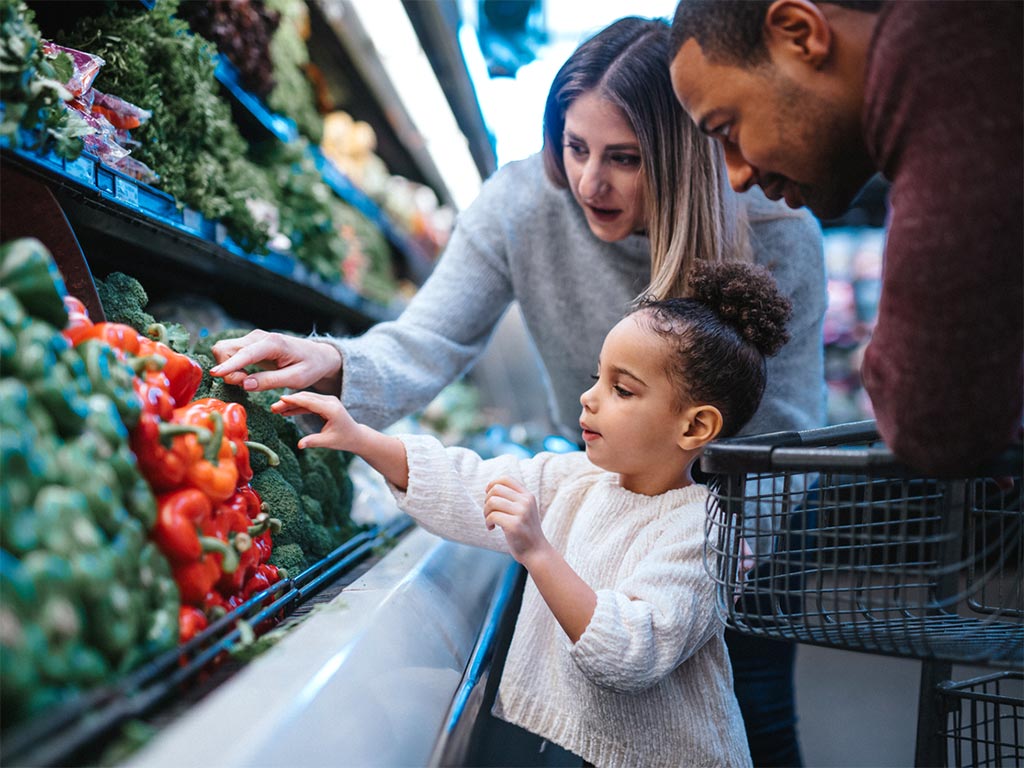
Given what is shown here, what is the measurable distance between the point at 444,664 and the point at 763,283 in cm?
89

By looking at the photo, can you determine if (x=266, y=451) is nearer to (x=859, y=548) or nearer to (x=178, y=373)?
(x=178, y=373)

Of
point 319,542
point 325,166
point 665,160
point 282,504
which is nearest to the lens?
point 282,504

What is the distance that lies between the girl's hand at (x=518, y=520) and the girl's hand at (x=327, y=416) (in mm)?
345

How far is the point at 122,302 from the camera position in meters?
1.48

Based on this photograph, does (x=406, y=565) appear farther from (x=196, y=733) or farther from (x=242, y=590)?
(x=196, y=733)

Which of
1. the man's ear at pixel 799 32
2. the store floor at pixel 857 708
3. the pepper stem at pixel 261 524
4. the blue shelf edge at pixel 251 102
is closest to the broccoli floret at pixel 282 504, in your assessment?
the pepper stem at pixel 261 524

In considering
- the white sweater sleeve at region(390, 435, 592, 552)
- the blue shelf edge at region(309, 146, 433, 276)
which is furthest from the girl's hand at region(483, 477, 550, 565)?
the blue shelf edge at region(309, 146, 433, 276)

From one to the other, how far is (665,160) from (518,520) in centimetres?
87

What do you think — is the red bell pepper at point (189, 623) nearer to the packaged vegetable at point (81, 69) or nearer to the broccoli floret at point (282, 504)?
the broccoli floret at point (282, 504)

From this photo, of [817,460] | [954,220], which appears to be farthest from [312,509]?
[954,220]

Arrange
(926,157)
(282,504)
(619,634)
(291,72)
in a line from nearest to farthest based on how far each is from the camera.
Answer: (926,157) → (619,634) → (282,504) → (291,72)

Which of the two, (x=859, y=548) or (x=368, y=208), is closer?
(x=859, y=548)

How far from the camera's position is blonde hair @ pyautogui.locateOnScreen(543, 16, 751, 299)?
1.71m

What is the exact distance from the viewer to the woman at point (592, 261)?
173cm
